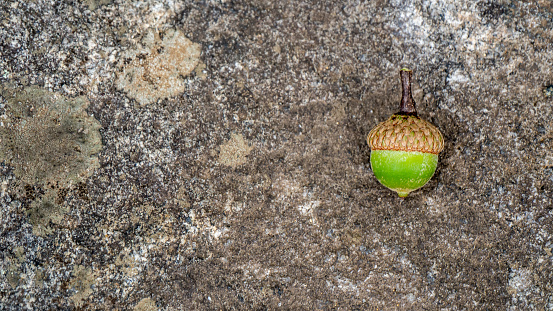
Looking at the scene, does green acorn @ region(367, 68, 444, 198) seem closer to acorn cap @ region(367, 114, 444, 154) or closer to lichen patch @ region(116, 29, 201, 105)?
acorn cap @ region(367, 114, 444, 154)

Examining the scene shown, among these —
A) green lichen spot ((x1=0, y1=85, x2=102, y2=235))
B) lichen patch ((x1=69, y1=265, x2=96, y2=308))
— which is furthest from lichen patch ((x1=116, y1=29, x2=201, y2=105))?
lichen patch ((x1=69, y1=265, x2=96, y2=308))

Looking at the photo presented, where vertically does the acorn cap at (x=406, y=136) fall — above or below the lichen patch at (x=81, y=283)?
above

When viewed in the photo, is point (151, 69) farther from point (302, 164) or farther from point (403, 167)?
point (403, 167)

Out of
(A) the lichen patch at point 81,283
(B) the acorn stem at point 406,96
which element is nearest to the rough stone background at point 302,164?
(A) the lichen patch at point 81,283

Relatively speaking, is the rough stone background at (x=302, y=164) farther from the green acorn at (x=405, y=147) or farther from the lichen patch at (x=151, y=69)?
the green acorn at (x=405, y=147)

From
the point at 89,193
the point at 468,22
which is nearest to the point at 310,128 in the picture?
the point at 468,22

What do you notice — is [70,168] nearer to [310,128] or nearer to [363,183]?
[310,128]

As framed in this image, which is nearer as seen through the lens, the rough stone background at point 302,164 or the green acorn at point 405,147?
the green acorn at point 405,147
